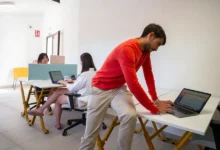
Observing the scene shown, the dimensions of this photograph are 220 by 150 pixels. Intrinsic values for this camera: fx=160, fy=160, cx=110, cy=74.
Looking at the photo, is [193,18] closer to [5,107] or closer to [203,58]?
[203,58]

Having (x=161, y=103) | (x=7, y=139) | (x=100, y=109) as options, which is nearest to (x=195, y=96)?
(x=161, y=103)

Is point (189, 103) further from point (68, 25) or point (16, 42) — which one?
point (16, 42)

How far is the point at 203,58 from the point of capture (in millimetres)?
2219

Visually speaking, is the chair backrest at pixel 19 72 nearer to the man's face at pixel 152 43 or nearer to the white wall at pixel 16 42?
the white wall at pixel 16 42

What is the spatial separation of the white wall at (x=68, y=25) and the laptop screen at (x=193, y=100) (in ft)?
10.3

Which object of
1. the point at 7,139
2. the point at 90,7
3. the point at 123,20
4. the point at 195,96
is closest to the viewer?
the point at 195,96

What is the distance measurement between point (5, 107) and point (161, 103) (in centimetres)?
349

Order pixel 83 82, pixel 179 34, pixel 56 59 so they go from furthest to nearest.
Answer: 1. pixel 56 59
2. pixel 179 34
3. pixel 83 82

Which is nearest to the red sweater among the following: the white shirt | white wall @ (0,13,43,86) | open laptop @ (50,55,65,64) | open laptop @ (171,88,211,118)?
open laptop @ (171,88,211,118)

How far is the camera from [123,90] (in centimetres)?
135

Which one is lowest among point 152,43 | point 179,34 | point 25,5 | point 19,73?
point 19,73

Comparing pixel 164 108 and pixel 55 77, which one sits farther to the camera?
pixel 55 77

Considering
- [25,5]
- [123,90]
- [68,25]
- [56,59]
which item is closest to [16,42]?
[25,5]

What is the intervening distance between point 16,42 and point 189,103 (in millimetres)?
6314
